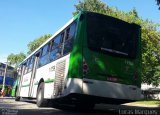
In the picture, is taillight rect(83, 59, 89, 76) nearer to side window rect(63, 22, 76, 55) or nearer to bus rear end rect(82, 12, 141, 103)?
bus rear end rect(82, 12, 141, 103)

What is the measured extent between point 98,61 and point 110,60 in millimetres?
485

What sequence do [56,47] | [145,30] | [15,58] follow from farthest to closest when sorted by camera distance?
1. [15,58]
2. [145,30]
3. [56,47]

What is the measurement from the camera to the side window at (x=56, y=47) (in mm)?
12720

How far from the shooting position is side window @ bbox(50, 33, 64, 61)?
41.7ft

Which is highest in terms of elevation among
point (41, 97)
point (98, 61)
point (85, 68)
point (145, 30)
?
point (145, 30)

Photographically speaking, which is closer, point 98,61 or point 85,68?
point 85,68

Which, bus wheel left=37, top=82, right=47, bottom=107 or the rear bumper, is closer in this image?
the rear bumper

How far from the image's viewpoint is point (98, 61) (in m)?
10.9

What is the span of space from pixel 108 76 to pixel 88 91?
101 centimetres

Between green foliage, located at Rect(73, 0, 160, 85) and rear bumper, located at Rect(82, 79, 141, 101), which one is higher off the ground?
green foliage, located at Rect(73, 0, 160, 85)

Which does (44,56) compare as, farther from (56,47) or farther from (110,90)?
(110,90)

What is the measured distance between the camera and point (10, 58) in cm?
8350

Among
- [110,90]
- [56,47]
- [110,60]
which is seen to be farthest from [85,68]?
[56,47]

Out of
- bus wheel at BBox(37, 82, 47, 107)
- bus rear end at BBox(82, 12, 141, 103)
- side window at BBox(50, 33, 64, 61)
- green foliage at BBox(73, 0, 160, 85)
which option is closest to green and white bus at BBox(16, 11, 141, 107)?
bus rear end at BBox(82, 12, 141, 103)
